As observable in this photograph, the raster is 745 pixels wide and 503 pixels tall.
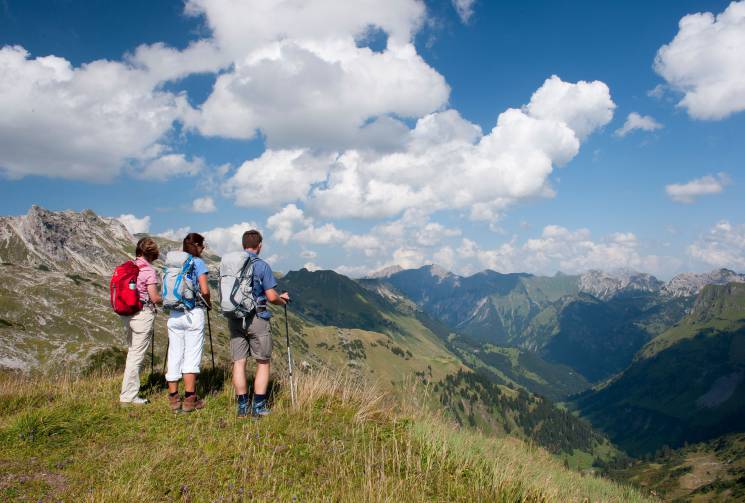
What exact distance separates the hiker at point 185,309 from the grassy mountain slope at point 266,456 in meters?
0.89

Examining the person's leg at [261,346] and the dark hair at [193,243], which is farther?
the dark hair at [193,243]

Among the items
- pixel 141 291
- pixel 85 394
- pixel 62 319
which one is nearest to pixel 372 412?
pixel 141 291

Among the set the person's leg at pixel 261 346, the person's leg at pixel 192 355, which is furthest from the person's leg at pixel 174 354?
the person's leg at pixel 261 346

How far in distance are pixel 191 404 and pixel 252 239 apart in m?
3.98

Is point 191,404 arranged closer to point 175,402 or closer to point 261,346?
point 175,402

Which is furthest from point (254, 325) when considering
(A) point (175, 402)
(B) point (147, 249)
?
(B) point (147, 249)

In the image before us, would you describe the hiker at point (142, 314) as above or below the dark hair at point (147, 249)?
below

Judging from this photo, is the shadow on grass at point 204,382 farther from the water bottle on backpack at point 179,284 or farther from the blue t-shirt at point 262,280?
the blue t-shirt at point 262,280

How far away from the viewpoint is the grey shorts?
30.0ft

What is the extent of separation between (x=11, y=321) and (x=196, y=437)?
441ft

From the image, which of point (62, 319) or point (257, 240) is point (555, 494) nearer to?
point (257, 240)

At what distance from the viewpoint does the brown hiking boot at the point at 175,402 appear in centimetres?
915

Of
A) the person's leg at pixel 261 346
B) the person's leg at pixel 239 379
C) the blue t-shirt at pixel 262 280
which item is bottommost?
the person's leg at pixel 239 379

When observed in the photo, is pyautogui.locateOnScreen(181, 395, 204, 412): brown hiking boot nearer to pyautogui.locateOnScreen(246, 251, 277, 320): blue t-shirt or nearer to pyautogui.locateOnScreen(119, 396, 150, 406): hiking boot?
pyautogui.locateOnScreen(119, 396, 150, 406): hiking boot
